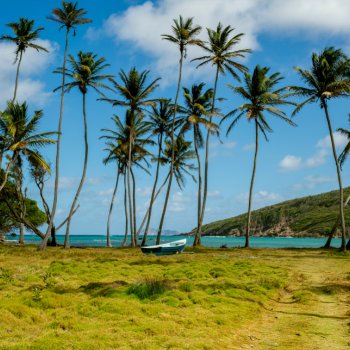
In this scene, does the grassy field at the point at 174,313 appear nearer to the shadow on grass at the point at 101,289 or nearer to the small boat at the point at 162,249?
the shadow on grass at the point at 101,289

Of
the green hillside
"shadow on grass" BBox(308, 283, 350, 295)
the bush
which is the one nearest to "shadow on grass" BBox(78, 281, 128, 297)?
the bush

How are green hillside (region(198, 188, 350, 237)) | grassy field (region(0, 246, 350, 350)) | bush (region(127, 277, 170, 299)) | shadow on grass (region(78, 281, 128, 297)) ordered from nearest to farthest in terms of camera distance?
grassy field (region(0, 246, 350, 350)) < bush (region(127, 277, 170, 299)) < shadow on grass (region(78, 281, 128, 297)) < green hillside (region(198, 188, 350, 237))

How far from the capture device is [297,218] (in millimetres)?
163375

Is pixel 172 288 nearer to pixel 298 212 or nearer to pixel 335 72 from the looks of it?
pixel 335 72

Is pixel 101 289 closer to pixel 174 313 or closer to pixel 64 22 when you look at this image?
pixel 174 313

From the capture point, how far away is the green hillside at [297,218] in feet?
475

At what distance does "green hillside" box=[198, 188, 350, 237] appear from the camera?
14488cm

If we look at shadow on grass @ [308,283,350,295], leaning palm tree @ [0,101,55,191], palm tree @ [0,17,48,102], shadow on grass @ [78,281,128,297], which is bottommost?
shadow on grass @ [308,283,350,295]

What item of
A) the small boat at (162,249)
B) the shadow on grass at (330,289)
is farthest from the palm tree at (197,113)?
the shadow on grass at (330,289)

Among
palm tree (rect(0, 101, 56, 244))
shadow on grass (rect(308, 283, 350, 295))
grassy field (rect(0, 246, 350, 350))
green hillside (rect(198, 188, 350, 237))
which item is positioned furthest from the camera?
green hillside (rect(198, 188, 350, 237))

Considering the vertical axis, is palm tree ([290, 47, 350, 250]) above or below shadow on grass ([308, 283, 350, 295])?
above

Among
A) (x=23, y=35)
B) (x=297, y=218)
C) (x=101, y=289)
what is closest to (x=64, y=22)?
(x=23, y=35)

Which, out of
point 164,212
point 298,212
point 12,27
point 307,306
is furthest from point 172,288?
point 298,212

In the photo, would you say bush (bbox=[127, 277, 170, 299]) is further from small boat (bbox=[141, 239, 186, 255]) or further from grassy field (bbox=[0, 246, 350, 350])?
small boat (bbox=[141, 239, 186, 255])
